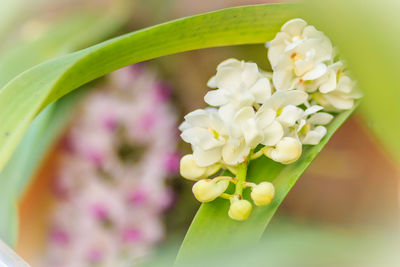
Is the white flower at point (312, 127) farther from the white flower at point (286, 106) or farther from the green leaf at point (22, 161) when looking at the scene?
the green leaf at point (22, 161)

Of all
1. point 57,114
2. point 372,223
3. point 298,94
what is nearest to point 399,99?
point 298,94

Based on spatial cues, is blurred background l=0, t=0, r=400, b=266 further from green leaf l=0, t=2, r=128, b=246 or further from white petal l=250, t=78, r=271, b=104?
white petal l=250, t=78, r=271, b=104

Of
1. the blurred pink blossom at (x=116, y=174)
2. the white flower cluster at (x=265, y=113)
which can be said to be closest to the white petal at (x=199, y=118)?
the white flower cluster at (x=265, y=113)

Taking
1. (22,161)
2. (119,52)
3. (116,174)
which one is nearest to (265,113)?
(119,52)

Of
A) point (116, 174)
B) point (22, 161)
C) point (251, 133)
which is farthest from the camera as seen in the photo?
point (116, 174)

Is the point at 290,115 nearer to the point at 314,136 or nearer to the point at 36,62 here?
the point at 314,136

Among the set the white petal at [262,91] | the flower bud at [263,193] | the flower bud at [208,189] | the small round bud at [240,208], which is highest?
the white petal at [262,91]

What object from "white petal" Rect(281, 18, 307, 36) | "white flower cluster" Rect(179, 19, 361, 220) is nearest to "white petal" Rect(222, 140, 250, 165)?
"white flower cluster" Rect(179, 19, 361, 220)
